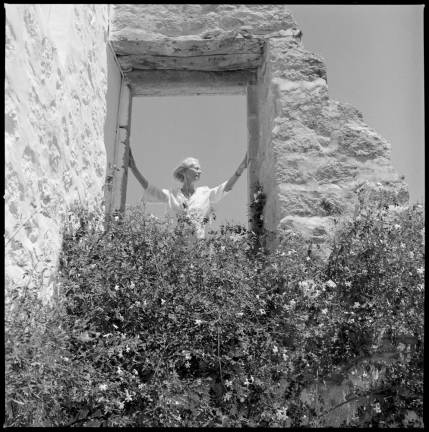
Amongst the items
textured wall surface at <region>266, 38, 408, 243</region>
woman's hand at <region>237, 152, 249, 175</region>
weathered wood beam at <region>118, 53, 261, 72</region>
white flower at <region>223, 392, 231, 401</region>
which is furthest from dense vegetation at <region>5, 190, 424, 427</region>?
weathered wood beam at <region>118, 53, 261, 72</region>

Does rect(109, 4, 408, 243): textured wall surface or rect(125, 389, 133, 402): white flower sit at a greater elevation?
rect(109, 4, 408, 243): textured wall surface

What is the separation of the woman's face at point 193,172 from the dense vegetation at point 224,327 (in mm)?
1224

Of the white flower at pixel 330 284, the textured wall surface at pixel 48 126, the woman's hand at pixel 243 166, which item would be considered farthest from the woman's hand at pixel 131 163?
the white flower at pixel 330 284

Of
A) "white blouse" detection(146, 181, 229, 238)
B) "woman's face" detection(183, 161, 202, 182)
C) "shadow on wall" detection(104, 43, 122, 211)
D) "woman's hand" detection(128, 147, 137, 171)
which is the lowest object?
"white blouse" detection(146, 181, 229, 238)

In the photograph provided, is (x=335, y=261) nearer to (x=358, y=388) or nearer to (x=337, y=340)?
(x=337, y=340)

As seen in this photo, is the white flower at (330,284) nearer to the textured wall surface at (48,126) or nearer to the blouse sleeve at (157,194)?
the textured wall surface at (48,126)

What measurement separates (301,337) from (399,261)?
726 mm

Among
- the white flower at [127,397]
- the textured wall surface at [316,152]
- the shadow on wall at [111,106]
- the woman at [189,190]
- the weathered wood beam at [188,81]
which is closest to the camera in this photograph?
the white flower at [127,397]

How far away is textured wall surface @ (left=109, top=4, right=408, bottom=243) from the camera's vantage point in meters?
4.34

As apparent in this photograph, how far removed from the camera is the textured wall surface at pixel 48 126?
313 cm

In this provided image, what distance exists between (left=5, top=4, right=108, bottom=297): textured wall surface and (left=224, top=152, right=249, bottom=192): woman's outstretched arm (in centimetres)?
104

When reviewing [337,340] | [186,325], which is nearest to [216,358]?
[186,325]

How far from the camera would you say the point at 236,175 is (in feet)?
17.2

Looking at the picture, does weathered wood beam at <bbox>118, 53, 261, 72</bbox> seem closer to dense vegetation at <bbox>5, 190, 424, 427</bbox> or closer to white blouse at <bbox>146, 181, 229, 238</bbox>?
white blouse at <bbox>146, 181, 229, 238</bbox>
